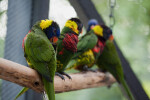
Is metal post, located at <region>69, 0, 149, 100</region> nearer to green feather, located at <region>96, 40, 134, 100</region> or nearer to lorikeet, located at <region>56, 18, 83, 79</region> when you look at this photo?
green feather, located at <region>96, 40, 134, 100</region>

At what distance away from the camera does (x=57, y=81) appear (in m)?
1.01

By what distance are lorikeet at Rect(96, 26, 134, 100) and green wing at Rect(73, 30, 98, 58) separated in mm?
199

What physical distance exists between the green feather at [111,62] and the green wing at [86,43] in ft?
0.65

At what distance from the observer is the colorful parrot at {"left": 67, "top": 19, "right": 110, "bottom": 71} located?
138 centimetres

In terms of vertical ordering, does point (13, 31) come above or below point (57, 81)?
above

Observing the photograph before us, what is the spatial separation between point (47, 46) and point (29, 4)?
40cm

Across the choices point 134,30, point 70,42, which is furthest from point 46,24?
point 134,30

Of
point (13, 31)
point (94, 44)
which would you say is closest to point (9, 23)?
point (13, 31)

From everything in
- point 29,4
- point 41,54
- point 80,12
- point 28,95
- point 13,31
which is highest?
point 80,12

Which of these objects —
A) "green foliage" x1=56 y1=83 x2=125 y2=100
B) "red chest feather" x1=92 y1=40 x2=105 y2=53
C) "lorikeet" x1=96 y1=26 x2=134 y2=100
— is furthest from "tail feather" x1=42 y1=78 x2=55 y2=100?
"green foliage" x1=56 y1=83 x2=125 y2=100

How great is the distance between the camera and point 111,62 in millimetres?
1575

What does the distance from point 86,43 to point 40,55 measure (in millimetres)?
589

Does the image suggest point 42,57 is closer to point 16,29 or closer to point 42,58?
point 42,58

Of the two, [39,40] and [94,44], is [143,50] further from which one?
[39,40]
